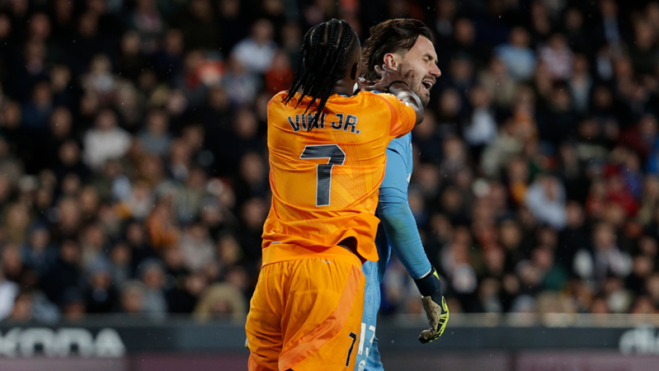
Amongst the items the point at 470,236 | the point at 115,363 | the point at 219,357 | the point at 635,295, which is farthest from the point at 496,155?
the point at 115,363

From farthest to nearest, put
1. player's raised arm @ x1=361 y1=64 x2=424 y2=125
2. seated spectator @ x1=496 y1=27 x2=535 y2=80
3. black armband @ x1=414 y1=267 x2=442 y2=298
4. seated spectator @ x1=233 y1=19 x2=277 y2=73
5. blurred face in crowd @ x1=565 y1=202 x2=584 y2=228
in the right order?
seated spectator @ x1=496 y1=27 x2=535 y2=80 → seated spectator @ x1=233 y1=19 x2=277 y2=73 → blurred face in crowd @ x1=565 y1=202 x2=584 y2=228 → black armband @ x1=414 y1=267 x2=442 y2=298 → player's raised arm @ x1=361 y1=64 x2=424 y2=125

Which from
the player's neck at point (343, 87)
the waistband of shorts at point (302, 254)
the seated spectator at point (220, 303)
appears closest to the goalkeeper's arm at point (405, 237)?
the waistband of shorts at point (302, 254)

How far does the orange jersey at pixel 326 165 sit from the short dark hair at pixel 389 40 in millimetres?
799

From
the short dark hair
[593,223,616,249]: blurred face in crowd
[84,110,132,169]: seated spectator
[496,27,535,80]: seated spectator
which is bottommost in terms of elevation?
[593,223,616,249]: blurred face in crowd

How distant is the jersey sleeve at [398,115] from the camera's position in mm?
3561

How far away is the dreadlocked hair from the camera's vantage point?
347 centimetres

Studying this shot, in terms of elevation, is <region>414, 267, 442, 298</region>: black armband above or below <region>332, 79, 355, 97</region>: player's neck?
below

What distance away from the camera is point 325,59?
347 centimetres

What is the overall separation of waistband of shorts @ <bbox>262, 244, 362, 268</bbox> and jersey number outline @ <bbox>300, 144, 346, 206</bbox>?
192mm

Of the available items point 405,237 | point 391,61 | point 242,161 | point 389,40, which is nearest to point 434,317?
point 405,237

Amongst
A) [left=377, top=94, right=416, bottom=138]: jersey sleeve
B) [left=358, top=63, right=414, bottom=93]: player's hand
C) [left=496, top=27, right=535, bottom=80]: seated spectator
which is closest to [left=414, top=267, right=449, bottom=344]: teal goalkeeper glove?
[left=377, top=94, right=416, bottom=138]: jersey sleeve

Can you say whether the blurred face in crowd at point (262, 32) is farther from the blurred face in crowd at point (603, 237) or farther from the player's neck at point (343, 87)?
the player's neck at point (343, 87)

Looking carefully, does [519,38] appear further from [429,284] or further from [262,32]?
[429,284]

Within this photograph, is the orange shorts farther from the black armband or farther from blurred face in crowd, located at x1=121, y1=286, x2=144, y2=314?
blurred face in crowd, located at x1=121, y1=286, x2=144, y2=314
